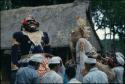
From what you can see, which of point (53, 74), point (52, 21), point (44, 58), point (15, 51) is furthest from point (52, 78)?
point (52, 21)

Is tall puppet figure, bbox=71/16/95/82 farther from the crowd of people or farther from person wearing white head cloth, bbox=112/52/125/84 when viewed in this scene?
person wearing white head cloth, bbox=112/52/125/84

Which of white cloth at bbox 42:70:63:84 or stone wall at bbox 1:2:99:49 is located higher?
white cloth at bbox 42:70:63:84

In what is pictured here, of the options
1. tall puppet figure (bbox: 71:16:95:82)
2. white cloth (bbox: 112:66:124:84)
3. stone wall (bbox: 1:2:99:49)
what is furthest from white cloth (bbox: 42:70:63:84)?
stone wall (bbox: 1:2:99:49)

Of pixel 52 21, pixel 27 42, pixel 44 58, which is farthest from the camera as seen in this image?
pixel 52 21

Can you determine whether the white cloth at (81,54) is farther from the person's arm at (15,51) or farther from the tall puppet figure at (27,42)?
the person's arm at (15,51)

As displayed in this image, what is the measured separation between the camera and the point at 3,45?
67.7 ft

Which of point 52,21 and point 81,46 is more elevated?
point 81,46

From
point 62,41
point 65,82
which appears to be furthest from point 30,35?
point 62,41

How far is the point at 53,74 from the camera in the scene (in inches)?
403

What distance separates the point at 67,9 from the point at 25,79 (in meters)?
11.5

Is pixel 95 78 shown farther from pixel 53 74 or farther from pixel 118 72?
pixel 118 72

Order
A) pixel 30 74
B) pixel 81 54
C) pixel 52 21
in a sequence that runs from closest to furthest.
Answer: pixel 30 74 → pixel 81 54 → pixel 52 21

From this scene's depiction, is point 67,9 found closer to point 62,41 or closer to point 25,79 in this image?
point 62,41

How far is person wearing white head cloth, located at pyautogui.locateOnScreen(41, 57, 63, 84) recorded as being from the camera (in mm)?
10172
